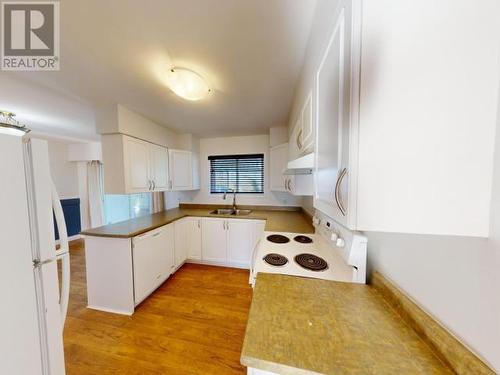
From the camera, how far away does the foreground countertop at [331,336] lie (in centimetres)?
48

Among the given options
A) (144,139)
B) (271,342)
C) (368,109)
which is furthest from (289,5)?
(144,139)

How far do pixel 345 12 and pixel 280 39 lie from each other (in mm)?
720

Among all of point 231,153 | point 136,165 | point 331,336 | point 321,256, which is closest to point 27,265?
point 331,336

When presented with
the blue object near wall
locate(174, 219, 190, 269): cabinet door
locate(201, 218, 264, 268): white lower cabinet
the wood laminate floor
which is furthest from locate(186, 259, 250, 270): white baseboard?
the blue object near wall

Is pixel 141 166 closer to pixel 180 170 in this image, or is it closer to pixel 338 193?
pixel 180 170

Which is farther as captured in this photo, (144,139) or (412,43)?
(144,139)

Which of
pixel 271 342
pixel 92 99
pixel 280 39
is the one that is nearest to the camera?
pixel 271 342

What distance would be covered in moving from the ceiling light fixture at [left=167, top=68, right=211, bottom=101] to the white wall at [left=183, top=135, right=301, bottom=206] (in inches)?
67.6

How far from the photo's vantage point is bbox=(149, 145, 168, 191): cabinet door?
253cm

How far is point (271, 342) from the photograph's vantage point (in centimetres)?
55

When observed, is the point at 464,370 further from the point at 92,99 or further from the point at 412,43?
the point at 92,99

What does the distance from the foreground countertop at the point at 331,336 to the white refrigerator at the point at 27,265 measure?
858mm

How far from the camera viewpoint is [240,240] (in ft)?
9.00
